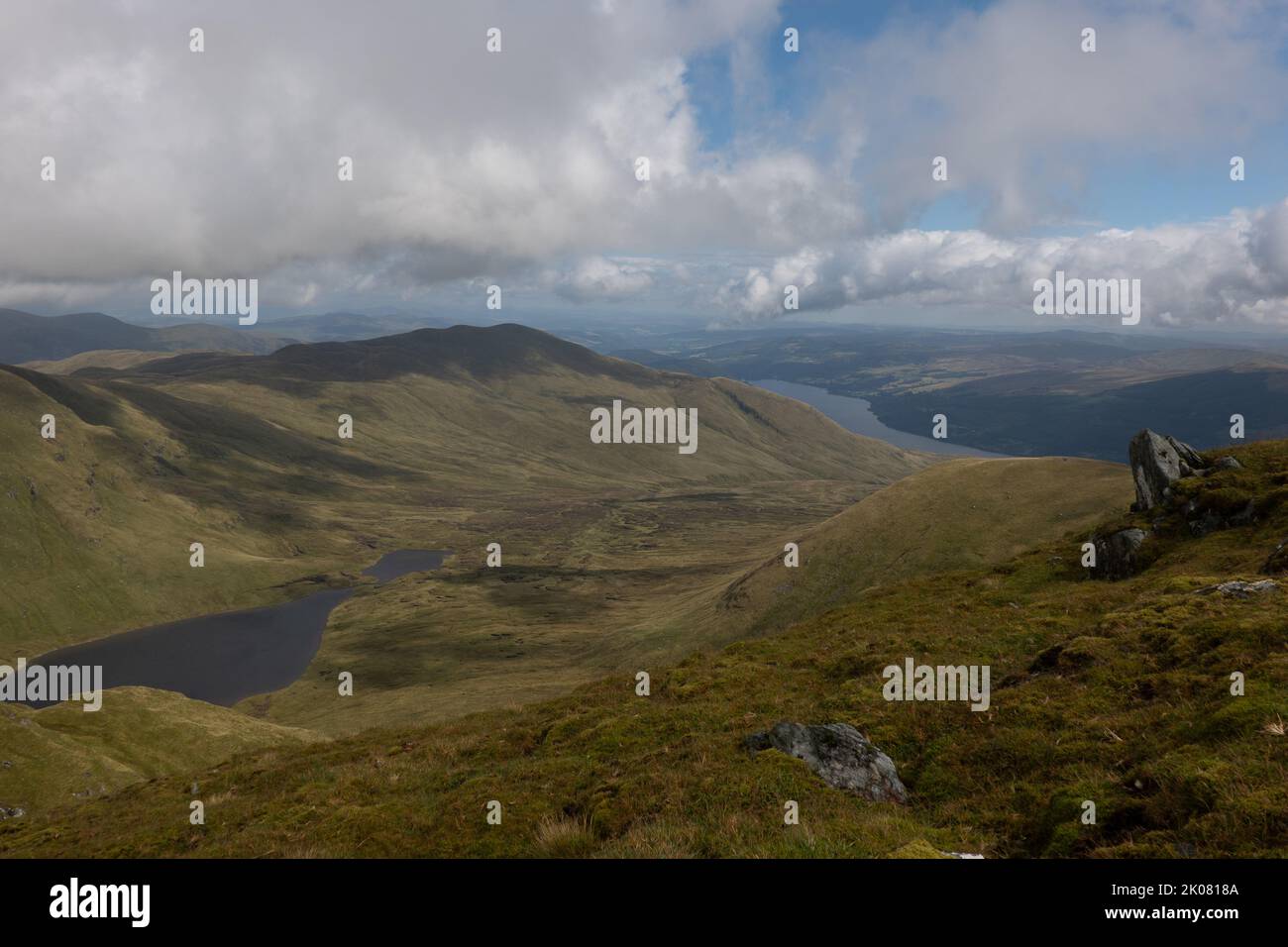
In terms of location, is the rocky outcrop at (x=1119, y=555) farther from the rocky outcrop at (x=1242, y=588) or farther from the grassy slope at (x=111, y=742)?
the grassy slope at (x=111, y=742)

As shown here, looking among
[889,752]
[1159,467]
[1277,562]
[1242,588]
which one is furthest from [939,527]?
[889,752]
